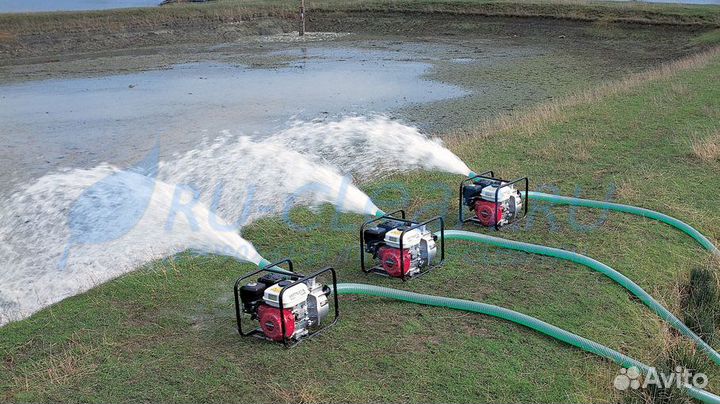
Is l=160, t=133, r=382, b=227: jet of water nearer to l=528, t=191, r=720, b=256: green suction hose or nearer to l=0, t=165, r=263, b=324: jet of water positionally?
l=0, t=165, r=263, b=324: jet of water

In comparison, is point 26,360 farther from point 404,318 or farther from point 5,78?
point 5,78

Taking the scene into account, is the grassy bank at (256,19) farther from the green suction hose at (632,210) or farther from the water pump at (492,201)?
the water pump at (492,201)

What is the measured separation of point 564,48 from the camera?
30.5m

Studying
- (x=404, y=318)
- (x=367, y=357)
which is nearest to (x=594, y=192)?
(x=404, y=318)

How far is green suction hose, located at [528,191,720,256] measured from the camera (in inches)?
297

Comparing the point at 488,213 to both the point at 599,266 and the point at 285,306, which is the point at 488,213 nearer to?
the point at 599,266

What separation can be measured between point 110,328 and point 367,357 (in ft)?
7.60

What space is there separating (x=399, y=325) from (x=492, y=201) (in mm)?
2363

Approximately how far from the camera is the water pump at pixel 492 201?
25.7ft

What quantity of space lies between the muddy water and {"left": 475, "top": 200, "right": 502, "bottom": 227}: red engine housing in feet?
26.2

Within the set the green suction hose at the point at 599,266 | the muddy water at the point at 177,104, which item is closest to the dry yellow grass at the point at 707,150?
the green suction hose at the point at 599,266

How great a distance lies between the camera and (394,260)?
6680 millimetres

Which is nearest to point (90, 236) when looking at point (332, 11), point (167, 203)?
point (167, 203)

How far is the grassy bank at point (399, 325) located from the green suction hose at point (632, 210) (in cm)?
13
